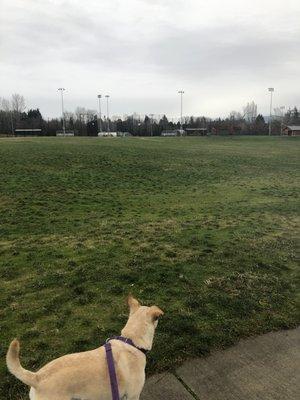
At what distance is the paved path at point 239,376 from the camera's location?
14.4ft

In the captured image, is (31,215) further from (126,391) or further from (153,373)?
(126,391)

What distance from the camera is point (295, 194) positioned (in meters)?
18.5

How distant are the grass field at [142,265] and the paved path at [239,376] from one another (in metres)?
0.21

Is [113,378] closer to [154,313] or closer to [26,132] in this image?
[154,313]

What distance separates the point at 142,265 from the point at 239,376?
361cm

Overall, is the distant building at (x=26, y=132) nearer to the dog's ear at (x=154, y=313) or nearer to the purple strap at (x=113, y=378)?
the dog's ear at (x=154, y=313)

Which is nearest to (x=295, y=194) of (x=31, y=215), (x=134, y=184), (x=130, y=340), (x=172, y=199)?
(x=172, y=199)

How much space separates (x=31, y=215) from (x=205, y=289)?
7.40 meters

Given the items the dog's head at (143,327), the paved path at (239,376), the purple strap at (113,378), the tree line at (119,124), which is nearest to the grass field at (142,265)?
the paved path at (239,376)

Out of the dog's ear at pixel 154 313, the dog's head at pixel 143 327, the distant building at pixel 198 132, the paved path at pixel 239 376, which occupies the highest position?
the distant building at pixel 198 132

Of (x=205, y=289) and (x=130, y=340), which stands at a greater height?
(x=130, y=340)

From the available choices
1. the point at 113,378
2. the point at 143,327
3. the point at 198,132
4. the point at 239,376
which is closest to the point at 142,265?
the point at 239,376

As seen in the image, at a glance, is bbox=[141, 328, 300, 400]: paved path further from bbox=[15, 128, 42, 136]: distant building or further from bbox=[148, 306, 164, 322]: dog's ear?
bbox=[15, 128, 42, 136]: distant building

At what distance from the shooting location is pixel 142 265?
8.03m
